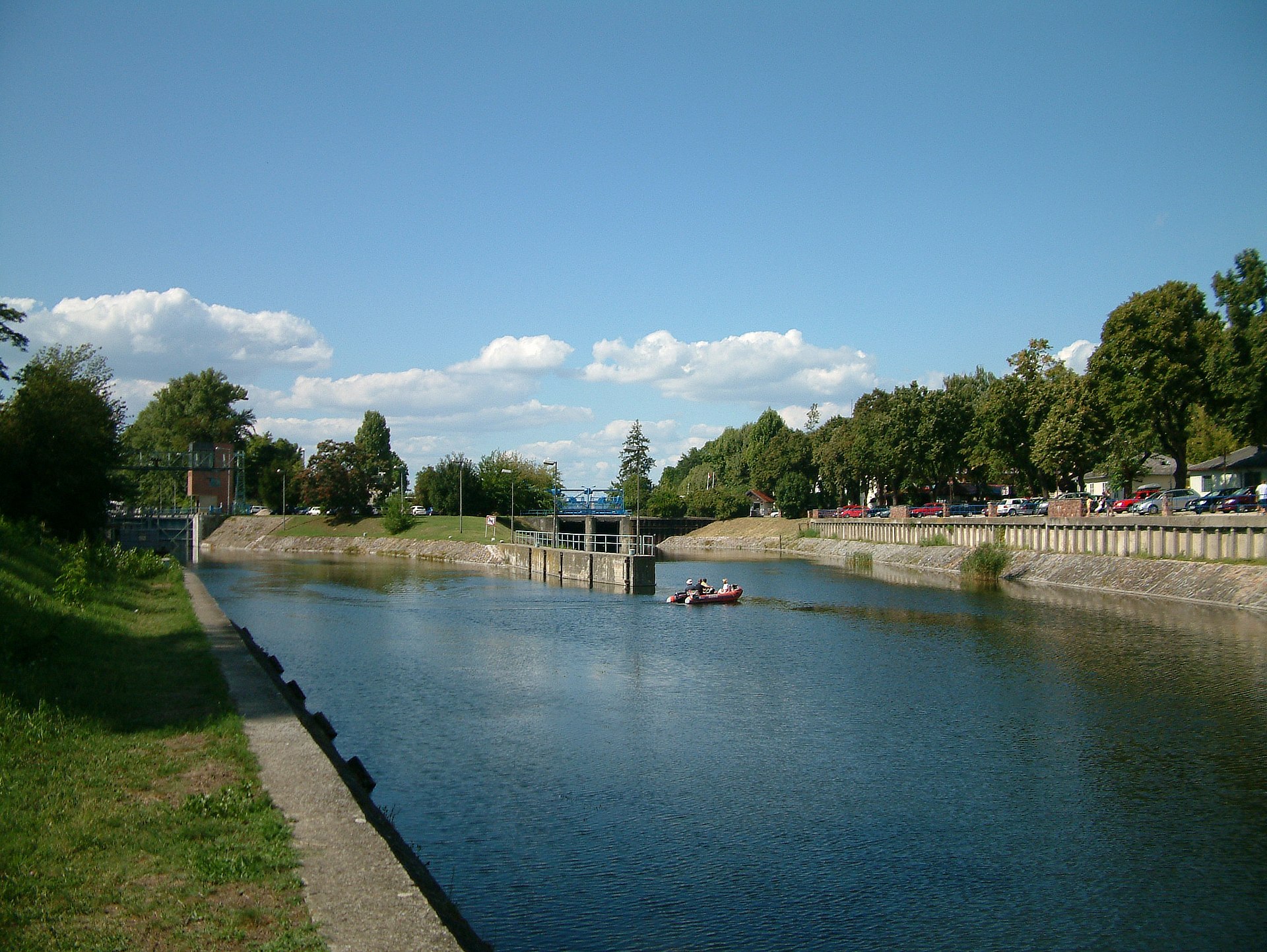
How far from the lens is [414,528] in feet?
319

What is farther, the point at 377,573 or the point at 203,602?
the point at 377,573

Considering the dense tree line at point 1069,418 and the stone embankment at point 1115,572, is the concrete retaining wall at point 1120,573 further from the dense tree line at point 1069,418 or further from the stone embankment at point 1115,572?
the dense tree line at point 1069,418

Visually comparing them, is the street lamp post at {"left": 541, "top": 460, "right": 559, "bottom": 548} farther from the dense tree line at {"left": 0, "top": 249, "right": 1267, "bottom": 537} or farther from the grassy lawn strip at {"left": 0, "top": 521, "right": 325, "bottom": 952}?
the grassy lawn strip at {"left": 0, "top": 521, "right": 325, "bottom": 952}

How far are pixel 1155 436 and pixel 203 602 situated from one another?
5601 cm

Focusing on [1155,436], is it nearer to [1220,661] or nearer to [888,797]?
[1220,661]

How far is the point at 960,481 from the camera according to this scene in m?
103

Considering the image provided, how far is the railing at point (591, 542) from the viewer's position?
2293 inches

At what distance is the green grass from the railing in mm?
6239

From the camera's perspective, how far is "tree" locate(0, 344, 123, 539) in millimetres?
40125

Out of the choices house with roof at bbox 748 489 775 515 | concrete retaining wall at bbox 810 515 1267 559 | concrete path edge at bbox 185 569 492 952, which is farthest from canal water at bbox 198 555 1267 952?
house with roof at bbox 748 489 775 515

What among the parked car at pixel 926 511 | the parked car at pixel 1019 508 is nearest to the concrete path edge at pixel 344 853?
the parked car at pixel 1019 508

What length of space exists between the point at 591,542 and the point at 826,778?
1987 inches

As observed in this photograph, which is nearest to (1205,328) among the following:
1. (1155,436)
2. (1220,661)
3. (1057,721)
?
(1155,436)

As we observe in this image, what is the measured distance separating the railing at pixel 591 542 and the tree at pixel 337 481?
32.3 m
